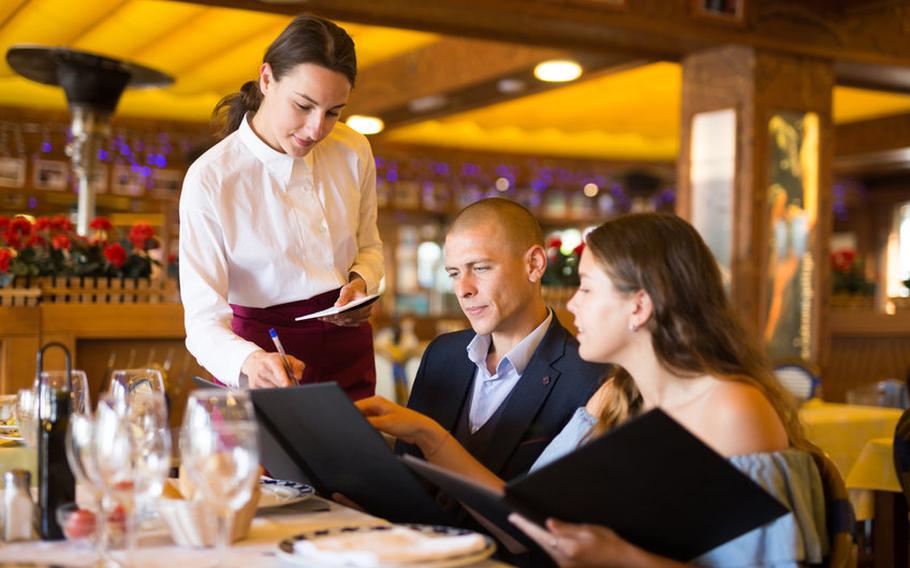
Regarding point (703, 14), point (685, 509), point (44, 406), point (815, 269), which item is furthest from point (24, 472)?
point (815, 269)

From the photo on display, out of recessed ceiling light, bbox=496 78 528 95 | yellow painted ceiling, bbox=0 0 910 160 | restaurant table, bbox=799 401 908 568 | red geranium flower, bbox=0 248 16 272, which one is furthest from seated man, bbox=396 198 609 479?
recessed ceiling light, bbox=496 78 528 95

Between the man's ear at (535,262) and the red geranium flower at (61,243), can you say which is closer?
the man's ear at (535,262)

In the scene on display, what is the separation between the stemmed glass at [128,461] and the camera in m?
1.30

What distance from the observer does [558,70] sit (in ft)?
24.8

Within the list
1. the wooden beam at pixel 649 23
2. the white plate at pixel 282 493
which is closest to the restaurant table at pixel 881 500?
the white plate at pixel 282 493

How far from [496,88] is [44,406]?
710 centimetres

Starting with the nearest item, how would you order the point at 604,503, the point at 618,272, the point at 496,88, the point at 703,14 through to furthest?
the point at 604,503 < the point at 618,272 < the point at 703,14 < the point at 496,88

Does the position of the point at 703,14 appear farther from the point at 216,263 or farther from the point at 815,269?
the point at 216,263

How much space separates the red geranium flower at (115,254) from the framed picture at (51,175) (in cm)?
549

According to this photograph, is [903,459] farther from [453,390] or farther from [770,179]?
[770,179]

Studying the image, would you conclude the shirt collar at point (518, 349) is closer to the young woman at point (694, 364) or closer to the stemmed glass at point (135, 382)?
the young woman at point (694, 364)

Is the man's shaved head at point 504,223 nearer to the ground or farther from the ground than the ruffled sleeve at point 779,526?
farther from the ground

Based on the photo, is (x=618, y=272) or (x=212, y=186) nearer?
(x=618, y=272)

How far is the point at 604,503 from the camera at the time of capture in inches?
54.7
